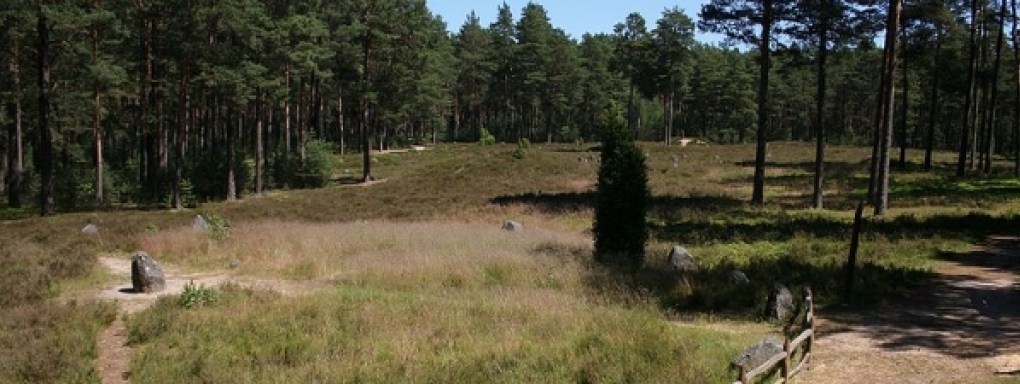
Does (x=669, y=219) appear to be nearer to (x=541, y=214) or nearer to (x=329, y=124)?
(x=541, y=214)

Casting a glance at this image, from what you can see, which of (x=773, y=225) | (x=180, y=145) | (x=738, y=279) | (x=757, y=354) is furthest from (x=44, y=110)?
(x=757, y=354)

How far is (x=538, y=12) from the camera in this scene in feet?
292

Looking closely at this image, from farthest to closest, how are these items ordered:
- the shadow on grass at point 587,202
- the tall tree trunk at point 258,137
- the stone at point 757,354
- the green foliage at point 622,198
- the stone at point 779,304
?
the tall tree trunk at point 258,137 < the shadow on grass at point 587,202 < the green foliage at point 622,198 < the stone at point 779,304 < the stone at point 757,354

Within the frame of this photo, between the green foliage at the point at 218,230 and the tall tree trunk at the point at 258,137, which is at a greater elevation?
the tall tree trunk at the point at 258,137

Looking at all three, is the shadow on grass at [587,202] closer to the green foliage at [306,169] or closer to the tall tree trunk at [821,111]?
the tall tree trunk at [821,111]

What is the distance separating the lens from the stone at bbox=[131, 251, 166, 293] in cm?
1577

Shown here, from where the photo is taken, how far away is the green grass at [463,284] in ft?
34.8

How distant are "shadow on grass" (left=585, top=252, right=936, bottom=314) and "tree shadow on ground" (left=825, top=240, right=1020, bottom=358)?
25.2 inches

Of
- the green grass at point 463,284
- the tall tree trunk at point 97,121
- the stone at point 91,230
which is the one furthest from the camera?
the tall tree trunk at point 97,121

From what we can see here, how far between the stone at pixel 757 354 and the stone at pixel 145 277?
492 inches

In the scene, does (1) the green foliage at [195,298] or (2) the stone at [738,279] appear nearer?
(1) the green foliage at [195,298]

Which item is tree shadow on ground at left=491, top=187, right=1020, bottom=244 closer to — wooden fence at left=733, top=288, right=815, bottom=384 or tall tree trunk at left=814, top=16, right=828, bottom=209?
tall tree trunk at left=814, top=16, right=828, bottom=209

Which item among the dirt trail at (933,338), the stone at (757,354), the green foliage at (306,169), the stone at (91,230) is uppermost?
the green foliage at (306,169)

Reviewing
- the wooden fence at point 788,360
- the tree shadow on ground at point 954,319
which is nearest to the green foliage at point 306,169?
the tree shadow on ground at point 954,319
